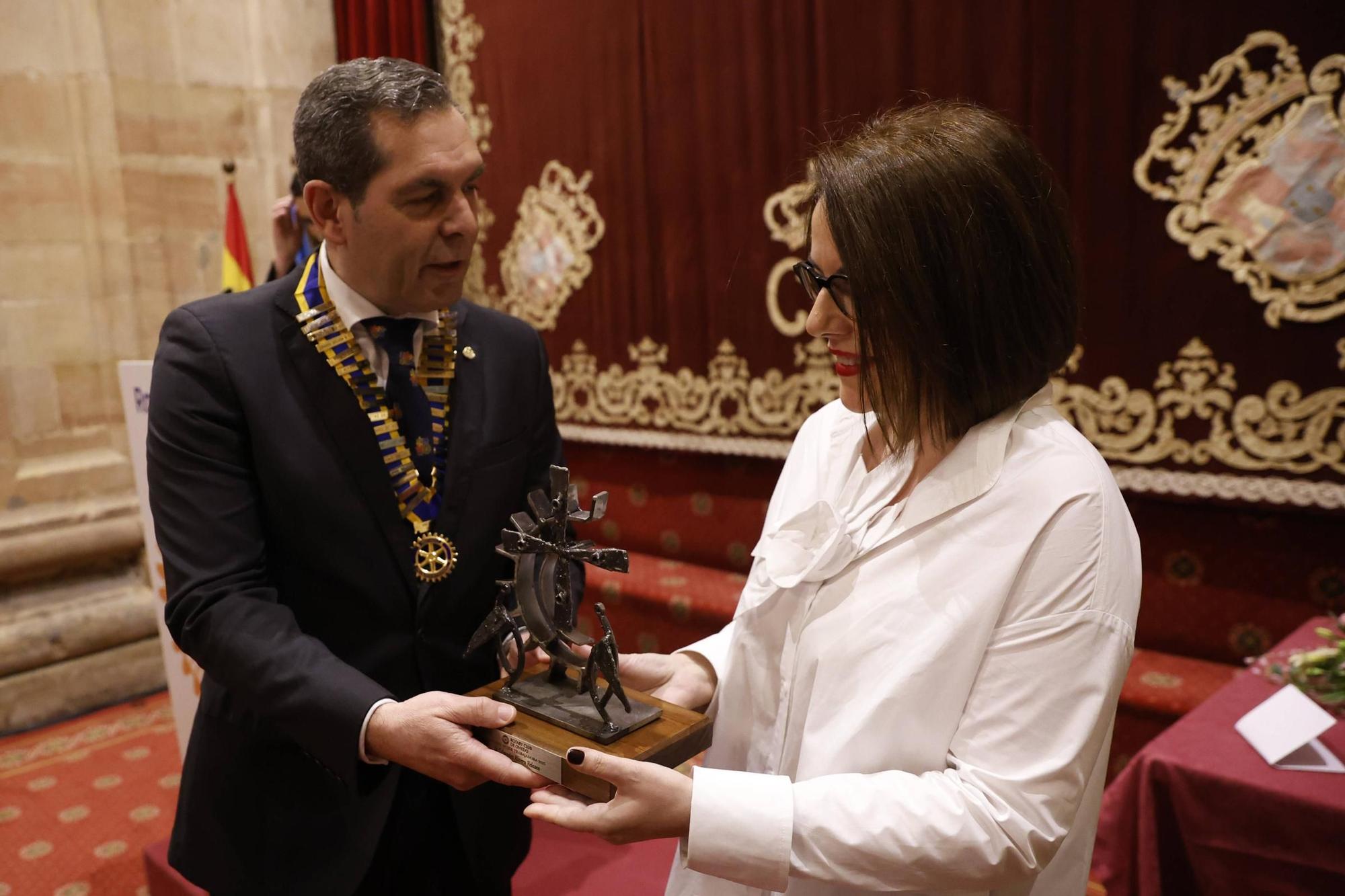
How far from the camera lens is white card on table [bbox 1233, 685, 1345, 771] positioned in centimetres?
173

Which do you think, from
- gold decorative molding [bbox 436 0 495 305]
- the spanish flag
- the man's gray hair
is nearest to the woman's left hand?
the man's gray hair

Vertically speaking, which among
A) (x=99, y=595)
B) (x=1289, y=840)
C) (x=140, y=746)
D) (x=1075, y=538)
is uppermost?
(x=1075, y=538)

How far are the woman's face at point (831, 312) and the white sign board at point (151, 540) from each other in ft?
6.99

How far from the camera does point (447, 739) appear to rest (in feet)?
4.26

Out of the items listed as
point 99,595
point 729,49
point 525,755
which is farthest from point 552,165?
point 525,755

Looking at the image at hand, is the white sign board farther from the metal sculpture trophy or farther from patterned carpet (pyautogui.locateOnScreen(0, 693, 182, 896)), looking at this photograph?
the metal sculpture trophy

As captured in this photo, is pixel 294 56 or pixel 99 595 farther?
pixel 294 56

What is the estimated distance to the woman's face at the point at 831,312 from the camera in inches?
45.6

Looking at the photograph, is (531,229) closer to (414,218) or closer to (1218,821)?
(414,218)

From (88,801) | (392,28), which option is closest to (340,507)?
(88,801)

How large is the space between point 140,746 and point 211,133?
2.90 m

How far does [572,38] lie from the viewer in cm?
437

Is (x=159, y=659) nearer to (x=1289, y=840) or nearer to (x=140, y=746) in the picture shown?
(x=140, y=746)

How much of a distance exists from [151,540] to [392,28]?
3.05 meters
